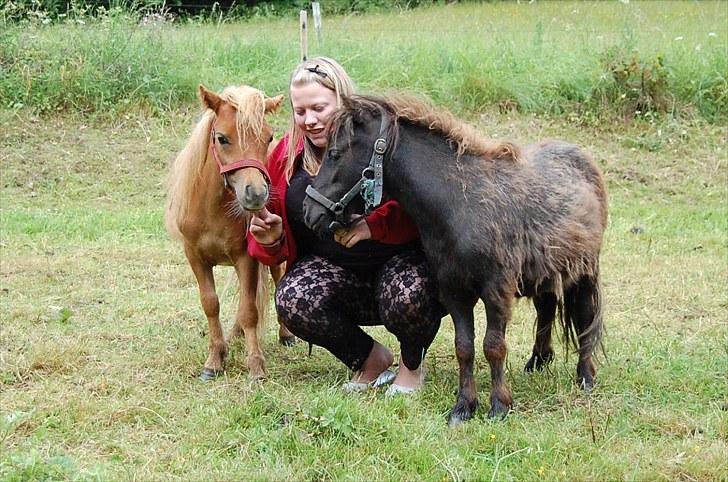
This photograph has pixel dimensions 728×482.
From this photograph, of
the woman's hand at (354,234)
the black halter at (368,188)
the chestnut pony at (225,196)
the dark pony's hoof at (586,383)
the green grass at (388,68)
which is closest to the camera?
the black halter at (368,188)

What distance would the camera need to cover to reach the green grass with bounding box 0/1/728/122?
10.8 m

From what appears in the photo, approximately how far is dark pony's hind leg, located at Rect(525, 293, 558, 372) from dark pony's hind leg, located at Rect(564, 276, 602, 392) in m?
0.14

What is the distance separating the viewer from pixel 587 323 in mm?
4590

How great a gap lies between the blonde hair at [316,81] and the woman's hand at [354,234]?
352 millimetres

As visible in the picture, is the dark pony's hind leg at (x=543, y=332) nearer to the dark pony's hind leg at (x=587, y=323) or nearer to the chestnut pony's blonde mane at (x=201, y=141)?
the dark pony's hind leg at (x=587, y=323)

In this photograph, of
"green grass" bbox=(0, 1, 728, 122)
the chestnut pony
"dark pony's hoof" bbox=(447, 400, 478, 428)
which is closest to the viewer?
"dark pony's hoof" bbox=(447, 400, 478, 428)

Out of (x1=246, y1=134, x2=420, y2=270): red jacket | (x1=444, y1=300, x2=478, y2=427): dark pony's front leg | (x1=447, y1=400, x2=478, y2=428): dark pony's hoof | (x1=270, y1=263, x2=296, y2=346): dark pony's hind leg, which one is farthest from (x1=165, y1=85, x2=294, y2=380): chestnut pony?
(x1=447, y1=400, x2=478, y2=428): dark pony's hoof

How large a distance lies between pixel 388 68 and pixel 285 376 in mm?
7249

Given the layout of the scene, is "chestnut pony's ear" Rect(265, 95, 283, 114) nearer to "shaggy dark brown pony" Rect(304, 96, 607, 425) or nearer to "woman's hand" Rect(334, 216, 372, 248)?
"shaggy dark brown pony" Rect(304, 96, 607, 425)

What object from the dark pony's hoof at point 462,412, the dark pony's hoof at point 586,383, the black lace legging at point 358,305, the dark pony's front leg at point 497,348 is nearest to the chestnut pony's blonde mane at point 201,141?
the black lace legging at point 358,305

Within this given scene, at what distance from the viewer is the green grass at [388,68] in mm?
10773

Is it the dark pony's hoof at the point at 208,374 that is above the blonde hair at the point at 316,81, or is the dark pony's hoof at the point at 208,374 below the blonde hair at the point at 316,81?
below

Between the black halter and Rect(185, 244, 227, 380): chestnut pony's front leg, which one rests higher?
the black halter

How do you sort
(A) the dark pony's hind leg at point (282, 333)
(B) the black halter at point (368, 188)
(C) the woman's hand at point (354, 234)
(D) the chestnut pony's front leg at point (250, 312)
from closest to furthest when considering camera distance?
(B) the black halter at point (368, 188) < (C) the woman's hand at point (354, 234) < (D) the chestnut pony's front leg at point (250, 312) < (A) the dark pony's hind leg at point (282, 333)
